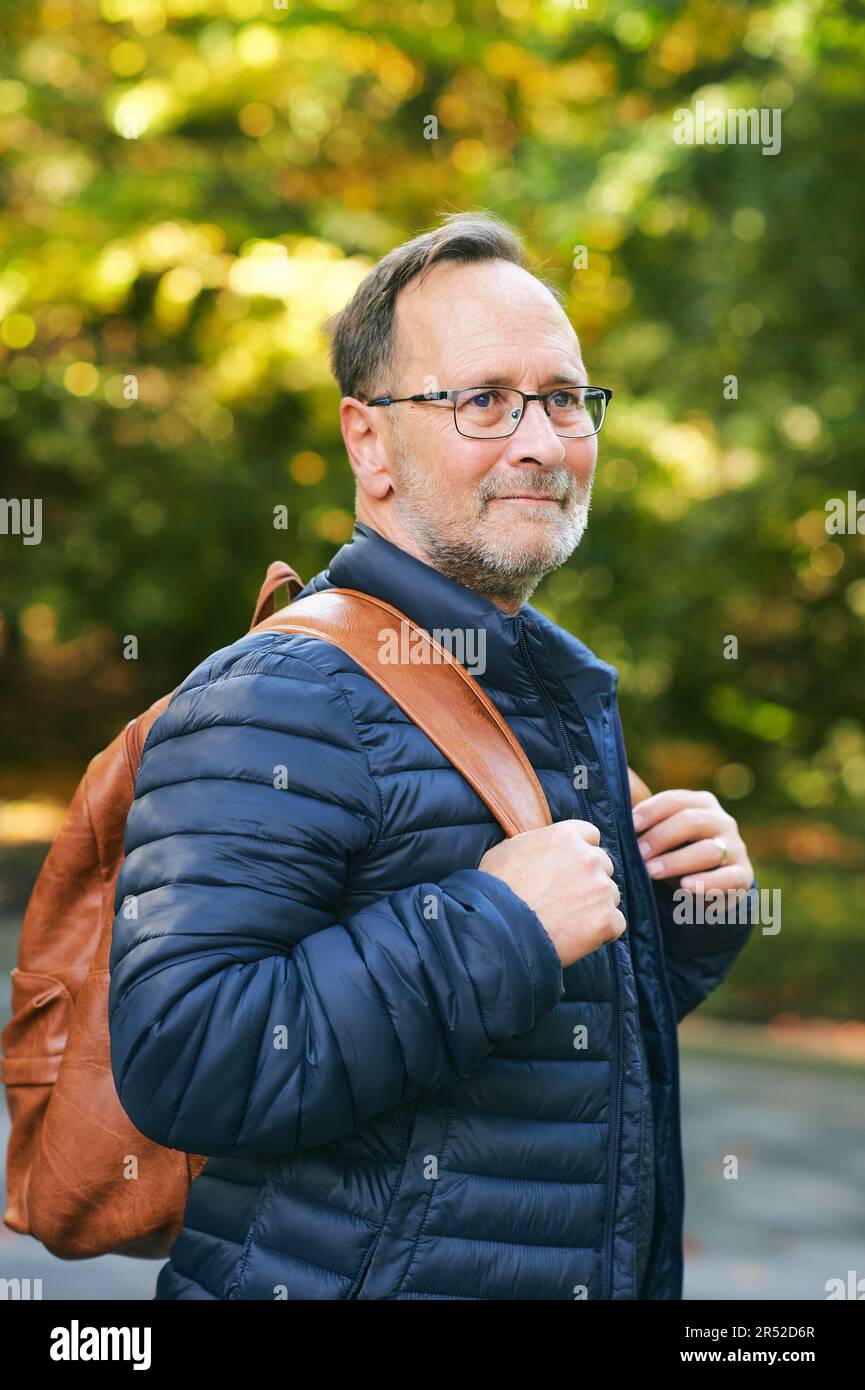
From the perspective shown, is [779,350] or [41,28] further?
[41,28]

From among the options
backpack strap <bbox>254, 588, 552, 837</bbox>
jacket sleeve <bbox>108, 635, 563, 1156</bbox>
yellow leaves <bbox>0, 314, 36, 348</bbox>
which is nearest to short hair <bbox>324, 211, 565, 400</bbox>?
backpack strap <bbox>254, 588, 552, 837</bbox>

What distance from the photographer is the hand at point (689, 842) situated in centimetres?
225

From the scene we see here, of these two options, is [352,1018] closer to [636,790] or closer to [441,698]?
[441,698]

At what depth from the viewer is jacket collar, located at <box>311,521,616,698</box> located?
2068 millimetres

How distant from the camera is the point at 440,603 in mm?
2066

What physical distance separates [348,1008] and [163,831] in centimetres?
30

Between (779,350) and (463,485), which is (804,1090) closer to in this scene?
(779,350)

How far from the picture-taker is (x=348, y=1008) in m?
1.72

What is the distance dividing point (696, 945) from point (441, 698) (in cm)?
78

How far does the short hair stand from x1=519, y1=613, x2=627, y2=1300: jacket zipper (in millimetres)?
425

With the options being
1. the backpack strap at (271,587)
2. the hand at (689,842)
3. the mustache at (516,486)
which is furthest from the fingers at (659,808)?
the backpack strap at (271,587)

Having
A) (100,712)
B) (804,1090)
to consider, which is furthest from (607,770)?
(100,712)

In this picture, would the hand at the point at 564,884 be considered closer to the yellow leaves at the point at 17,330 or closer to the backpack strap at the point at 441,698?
the backpack strap at the point at 441,698

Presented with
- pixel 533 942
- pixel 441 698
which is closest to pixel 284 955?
pixel 533 942
